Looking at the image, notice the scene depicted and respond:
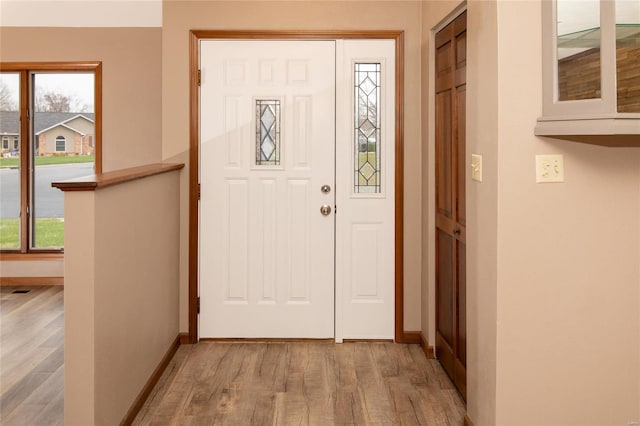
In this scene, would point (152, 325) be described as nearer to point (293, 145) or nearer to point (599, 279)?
point (293, 145)

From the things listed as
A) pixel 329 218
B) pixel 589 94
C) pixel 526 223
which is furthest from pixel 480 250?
pixel 329 218

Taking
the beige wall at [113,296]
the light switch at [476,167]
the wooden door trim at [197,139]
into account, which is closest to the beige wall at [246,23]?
the wooden door trim at [197,139]

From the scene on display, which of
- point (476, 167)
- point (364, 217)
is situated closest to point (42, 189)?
point (364, 217)

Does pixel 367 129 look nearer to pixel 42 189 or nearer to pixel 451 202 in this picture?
pixel 451 202

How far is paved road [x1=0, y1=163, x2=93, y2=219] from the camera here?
624 centimetres

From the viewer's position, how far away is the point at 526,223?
2.74 meters

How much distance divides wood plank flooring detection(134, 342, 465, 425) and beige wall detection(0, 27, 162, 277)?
7.04 ft

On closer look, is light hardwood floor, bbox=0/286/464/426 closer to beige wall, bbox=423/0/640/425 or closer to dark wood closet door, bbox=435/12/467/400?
dark wood closet door, bbox=435/12/467/400

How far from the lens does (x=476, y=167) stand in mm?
3051

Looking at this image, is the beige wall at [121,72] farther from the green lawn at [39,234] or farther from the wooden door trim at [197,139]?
the wooden door trim at [197,139]

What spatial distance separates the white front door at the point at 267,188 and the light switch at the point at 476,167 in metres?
1.54

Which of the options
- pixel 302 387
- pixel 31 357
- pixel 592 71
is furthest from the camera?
pixel 31 357

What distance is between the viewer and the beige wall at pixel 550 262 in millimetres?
2719

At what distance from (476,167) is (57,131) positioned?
4.43 meters
